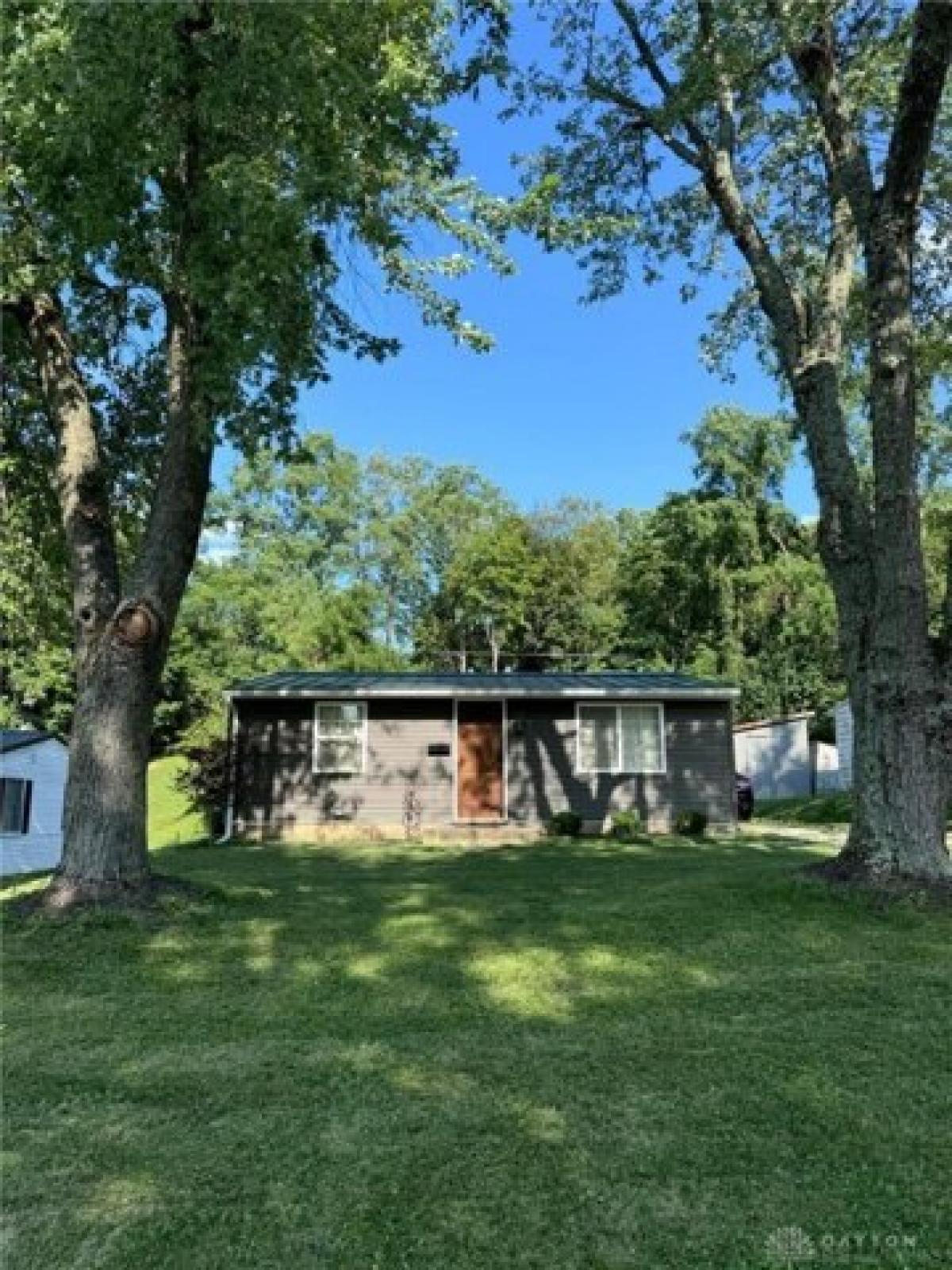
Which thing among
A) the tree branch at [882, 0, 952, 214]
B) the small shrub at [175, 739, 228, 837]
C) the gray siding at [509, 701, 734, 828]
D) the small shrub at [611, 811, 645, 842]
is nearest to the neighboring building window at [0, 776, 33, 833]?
the small shrub at [175, 739, 228, 837]

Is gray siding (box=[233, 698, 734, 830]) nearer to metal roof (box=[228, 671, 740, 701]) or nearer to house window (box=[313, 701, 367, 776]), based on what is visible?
house window (box=[313, 701, 367, 776])

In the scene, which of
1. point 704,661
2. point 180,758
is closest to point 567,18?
point 180,758

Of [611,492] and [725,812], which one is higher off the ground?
[611,492]

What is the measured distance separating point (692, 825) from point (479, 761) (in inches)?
134

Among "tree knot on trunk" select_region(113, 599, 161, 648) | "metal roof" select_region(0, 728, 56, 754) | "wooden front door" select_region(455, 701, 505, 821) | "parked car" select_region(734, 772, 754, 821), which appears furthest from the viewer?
"parked car" select_region(734, 772, 754, 821)

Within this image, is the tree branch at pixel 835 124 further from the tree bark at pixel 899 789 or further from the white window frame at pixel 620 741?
the white window frame at pixel 620 741

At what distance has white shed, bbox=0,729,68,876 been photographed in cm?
1748

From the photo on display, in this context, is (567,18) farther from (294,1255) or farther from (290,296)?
(294,1255)

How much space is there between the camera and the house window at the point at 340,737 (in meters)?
15.4

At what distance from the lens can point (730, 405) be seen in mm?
35656

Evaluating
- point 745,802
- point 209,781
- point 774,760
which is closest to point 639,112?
point 209,781

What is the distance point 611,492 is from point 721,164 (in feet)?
107

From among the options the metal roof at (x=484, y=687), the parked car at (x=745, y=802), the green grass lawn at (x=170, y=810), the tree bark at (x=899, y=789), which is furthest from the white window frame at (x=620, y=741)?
the tree bark at (x=899, y=789)

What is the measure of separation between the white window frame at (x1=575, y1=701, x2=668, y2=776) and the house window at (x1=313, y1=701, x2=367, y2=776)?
11.0 ft
